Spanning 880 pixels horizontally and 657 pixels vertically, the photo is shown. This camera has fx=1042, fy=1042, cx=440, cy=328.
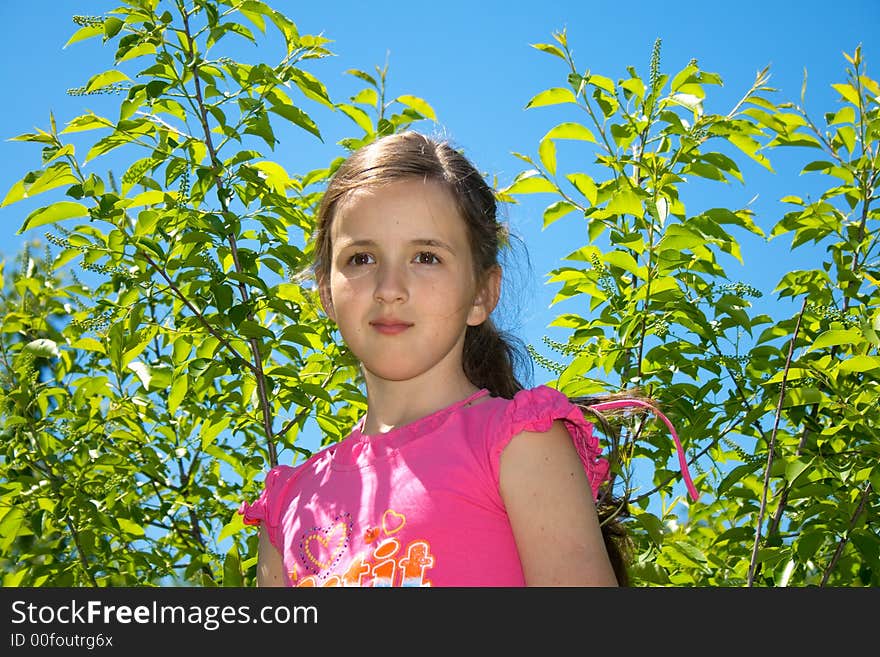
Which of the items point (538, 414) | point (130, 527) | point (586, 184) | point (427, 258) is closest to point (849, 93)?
point (586, 184)

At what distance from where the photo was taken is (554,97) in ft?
8.08

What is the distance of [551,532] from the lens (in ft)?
4.85

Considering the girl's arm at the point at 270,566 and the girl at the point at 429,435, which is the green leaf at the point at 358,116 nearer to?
the girl at the point at 429,435

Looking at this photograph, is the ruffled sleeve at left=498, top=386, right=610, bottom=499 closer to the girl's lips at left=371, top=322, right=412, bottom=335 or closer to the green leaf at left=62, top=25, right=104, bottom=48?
the girl's lips at left=371, top=322, right=412, bottom=335

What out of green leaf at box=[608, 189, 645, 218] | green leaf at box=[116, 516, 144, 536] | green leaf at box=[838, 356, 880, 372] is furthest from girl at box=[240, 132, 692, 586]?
green leaf at box=[116, 516, 144, 536]

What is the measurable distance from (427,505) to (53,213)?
1.22m

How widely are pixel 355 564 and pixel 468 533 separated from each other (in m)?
0.19

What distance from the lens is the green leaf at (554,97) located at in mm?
2451

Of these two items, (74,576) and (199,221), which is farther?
(74,576)

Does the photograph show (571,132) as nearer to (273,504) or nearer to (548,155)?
(548,155)

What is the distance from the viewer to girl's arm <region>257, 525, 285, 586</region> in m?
1.82

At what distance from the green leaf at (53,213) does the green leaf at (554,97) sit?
1.05 m

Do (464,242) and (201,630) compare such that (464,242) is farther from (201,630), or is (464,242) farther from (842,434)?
(842,434)

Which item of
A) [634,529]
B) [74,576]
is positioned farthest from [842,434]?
[74,576]
